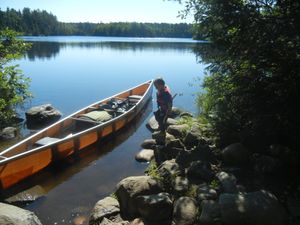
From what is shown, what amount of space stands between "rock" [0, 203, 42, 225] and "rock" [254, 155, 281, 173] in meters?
4.52

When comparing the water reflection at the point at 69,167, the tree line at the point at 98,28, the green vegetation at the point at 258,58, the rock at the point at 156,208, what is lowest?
the water reflection at the point at 69,167

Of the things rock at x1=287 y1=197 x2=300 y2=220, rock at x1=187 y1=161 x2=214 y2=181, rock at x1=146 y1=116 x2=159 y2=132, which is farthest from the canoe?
rock at x1=287 y1=197 x2=300 y2=220

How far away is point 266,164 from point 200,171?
1.40m

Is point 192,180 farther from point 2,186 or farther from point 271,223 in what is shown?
point 2,186

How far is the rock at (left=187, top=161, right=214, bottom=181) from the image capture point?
21.4ft

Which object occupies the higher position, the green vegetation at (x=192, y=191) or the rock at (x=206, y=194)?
the rock at (x=206, y=194)

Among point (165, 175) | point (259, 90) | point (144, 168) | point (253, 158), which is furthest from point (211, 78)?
point (144, 168)

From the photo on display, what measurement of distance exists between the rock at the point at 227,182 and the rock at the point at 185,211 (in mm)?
697

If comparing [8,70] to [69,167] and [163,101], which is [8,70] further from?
[163,101]

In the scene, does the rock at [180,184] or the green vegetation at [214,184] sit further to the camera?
the rock at [180,184]

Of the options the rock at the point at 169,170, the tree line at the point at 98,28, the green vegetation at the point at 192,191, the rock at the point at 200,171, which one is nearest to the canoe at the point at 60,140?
the rock at the point at 169,170

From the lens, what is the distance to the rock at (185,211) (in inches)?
209

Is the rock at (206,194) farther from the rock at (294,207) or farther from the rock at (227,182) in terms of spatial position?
the rock at (294,207)

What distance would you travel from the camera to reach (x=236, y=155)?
684cm
